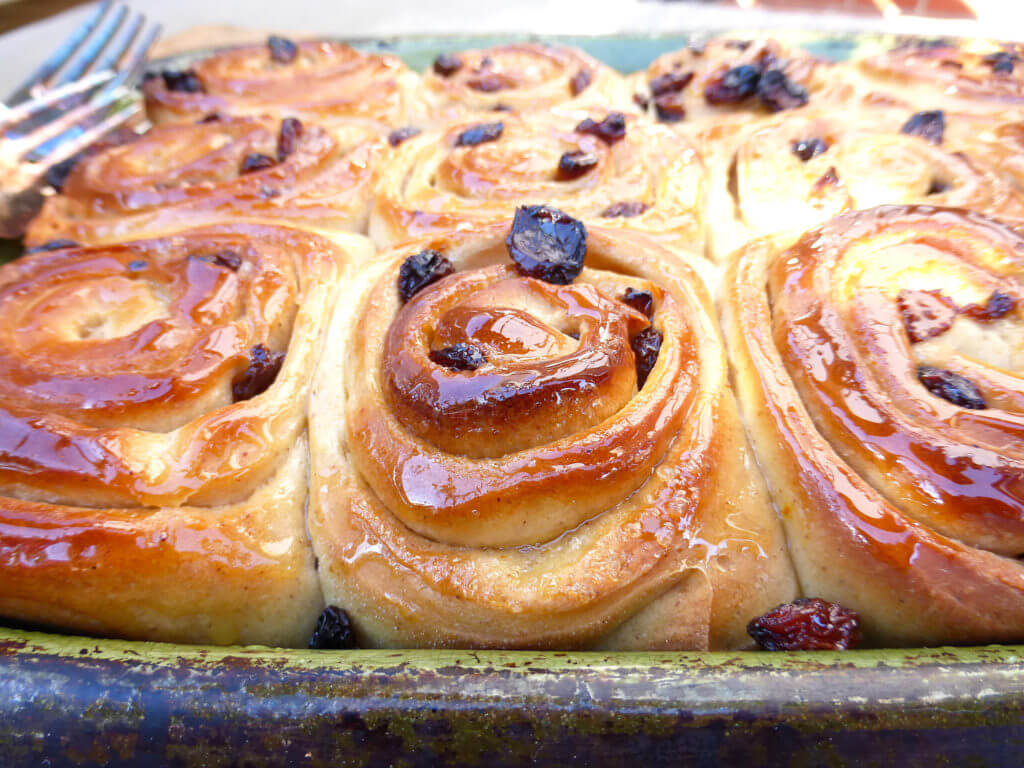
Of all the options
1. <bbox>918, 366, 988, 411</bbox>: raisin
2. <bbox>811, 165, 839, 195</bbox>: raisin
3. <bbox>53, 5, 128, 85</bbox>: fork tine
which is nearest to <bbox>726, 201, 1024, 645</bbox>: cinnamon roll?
<bbox>918, 366, 988, 411</bbox>: raisin

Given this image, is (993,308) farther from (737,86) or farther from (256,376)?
(256,376)

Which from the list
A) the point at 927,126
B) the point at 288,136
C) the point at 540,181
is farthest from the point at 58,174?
the point at 927,126

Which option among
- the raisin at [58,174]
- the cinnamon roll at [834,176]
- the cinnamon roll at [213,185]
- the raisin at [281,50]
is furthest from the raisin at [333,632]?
the raisin at [281,50]

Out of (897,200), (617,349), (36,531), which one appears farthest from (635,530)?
(897,200)

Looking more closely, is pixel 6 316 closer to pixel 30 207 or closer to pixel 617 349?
pixel 30 207

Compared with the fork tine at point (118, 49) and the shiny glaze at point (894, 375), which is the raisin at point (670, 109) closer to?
the shiny glaze at point (894, 375)

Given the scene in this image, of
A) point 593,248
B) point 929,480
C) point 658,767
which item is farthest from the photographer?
point 593,248
